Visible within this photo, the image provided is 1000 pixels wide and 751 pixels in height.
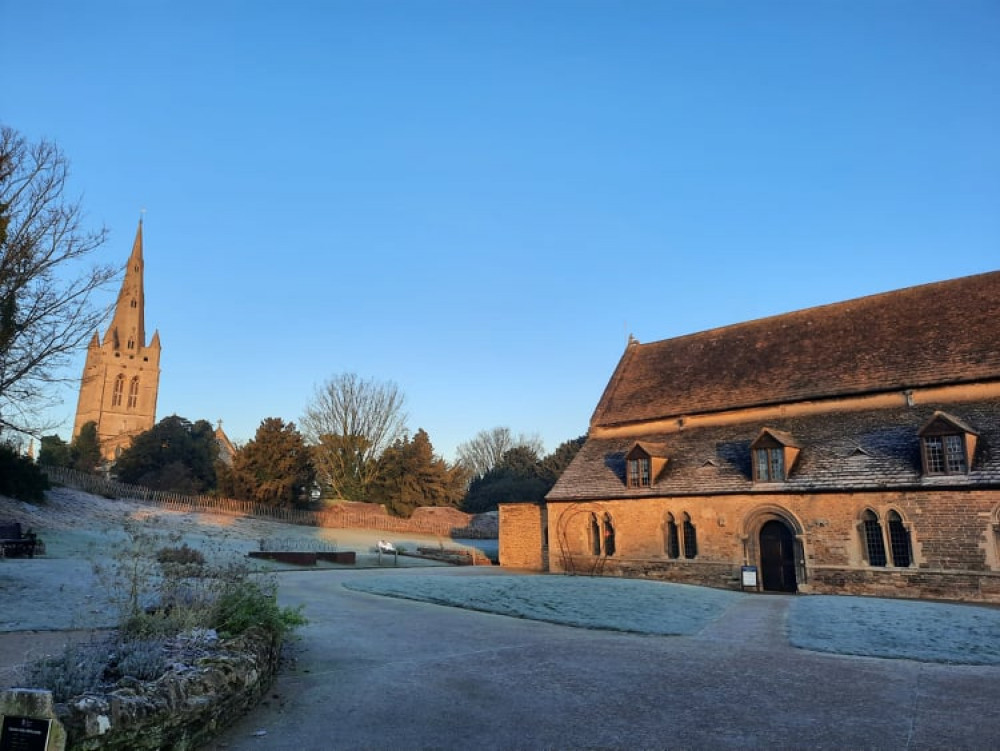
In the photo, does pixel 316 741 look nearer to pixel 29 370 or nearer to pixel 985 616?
pixel 29 370

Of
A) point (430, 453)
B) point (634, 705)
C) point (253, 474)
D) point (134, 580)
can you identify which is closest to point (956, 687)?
point (634, 705)

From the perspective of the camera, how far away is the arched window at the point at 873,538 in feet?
67.3

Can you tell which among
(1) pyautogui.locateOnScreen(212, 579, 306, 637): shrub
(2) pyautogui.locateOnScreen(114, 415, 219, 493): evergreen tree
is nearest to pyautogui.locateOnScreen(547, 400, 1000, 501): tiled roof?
(1) pyautogui.locateOnScreen(212, 579, 306, 637): shrub

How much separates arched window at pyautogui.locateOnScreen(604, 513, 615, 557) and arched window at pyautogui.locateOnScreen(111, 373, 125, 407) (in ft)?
297

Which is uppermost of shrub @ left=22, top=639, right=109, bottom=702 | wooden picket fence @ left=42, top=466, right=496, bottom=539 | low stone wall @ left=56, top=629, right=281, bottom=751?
wooden picket fence @ left=42, top=466, right=496, bottom=539

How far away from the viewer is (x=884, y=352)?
23906mm

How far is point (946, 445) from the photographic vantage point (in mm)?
19734

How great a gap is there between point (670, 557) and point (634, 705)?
61.4 feet

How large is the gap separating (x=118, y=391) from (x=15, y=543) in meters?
86.9

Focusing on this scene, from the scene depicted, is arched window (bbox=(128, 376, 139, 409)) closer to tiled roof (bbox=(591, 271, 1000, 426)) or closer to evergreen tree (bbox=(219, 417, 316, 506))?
evergreen tree (bbox=(219, 417, 316, 506))

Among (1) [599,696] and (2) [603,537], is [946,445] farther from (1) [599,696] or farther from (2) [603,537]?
(1) [599,696]

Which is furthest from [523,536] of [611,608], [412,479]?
[412,479]

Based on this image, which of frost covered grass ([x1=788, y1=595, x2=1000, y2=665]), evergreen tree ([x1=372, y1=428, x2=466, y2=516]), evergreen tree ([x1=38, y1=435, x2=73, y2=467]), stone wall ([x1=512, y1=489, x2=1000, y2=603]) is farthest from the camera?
evergreen tree ([x1=38, y1=435, x2=73, y2=467])

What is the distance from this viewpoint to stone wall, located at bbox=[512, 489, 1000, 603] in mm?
18828
